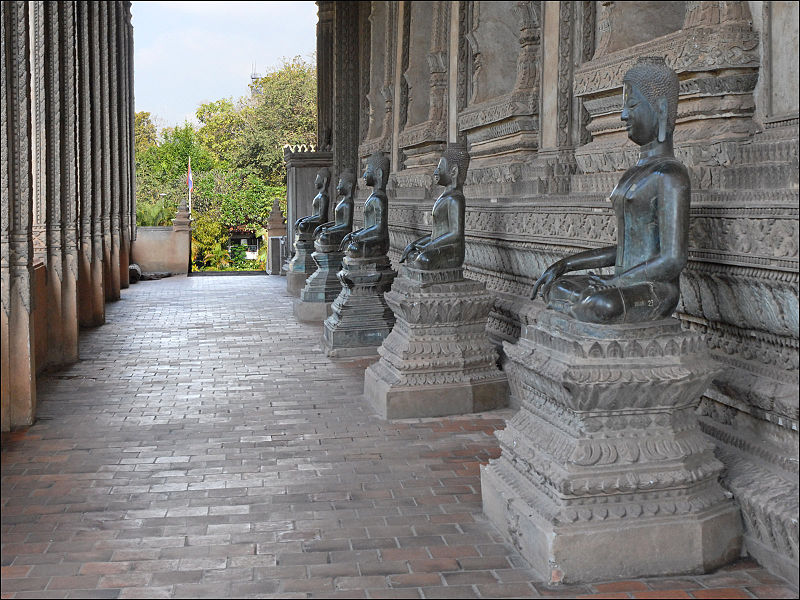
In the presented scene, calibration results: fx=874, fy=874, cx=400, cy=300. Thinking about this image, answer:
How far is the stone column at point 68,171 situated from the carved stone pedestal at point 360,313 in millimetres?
2751

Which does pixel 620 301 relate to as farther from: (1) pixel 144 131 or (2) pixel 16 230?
(1) pixel 144 131

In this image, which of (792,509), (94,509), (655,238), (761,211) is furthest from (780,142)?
(94,509)

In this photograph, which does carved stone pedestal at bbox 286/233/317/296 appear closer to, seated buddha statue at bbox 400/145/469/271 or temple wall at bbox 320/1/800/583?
temple wall at bbox 320/1/800/583

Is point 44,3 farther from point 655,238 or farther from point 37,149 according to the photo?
point 655,238

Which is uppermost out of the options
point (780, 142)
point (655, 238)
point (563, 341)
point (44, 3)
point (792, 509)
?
point (44, 3)

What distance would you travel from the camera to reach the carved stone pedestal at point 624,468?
3.89 metres

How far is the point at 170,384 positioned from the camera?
8.07 metres

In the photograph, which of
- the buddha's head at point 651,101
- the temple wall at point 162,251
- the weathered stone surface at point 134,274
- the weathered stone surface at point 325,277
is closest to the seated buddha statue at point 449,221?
the buddha's head at point 651,101

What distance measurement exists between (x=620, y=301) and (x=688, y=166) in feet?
4.71

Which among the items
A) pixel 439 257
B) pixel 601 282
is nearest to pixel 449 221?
pixel 439 257

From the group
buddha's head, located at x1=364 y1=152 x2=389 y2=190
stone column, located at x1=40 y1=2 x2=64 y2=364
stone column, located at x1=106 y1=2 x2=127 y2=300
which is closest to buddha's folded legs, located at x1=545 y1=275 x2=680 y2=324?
buddha's head, located at x1=364 y1=152 x2=389 y2=190

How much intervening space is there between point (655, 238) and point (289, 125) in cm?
3756

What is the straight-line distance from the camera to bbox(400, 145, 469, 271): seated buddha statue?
703cm

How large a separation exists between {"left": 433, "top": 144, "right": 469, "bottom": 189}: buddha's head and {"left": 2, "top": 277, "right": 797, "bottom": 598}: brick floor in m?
1.91
